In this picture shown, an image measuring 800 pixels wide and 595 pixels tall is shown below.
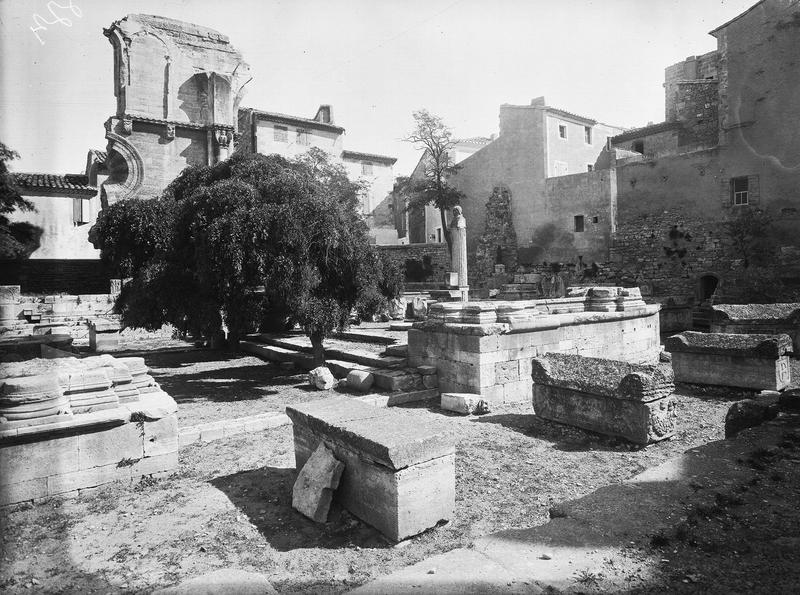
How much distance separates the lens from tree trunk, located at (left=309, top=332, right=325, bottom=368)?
32.3 feet

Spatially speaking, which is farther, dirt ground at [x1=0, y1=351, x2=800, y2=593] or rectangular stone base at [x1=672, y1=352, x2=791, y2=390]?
rectangular stone base at [x1=672, y1=352, x2=791, y2=390]

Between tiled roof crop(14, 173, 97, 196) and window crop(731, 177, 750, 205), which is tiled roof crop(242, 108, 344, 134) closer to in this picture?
tiled roof crop(14, 173, 97, 196)

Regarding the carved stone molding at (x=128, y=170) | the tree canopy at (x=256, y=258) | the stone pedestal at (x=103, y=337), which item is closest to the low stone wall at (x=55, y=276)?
the carved stone molding at (x=128, y=170)

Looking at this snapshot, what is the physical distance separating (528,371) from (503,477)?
13.3 feet

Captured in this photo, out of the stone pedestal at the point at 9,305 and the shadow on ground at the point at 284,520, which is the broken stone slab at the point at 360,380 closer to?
the shadow on ground at the point at 284,520

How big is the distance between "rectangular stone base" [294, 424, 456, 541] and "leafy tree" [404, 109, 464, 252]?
29.5 m

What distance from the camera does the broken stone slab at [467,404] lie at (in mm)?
7711

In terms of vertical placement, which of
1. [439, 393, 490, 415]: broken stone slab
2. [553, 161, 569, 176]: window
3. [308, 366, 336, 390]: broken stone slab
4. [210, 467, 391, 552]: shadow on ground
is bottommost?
[210, 467, 391, 552]: shadow on ground

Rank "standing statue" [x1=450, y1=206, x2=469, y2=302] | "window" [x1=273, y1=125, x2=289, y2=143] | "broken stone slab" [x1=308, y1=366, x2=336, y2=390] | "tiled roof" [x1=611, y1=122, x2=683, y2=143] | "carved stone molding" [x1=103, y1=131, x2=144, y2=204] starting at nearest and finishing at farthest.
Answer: "broken stone slab" [x1=308, y1=366, x2=336, y2=390]
"standing statue" [x1=450, y1=206, x2=469, y2=302]
"carved stone molding" [x1=103, y1=131, x2=144, y2=204]
"tiled roof" [x1=611, y1=122, x2=683, y2=143]
"window" [x1=273, y1=125, x2=289, y2=143]

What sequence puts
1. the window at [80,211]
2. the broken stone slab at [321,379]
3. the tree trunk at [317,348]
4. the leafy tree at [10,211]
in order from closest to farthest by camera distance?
the broken stone slab at [321,379], the tree trunk at [317,348], the leafy tree at [10,211], the window at [80,211]

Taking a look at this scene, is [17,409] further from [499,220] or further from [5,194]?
[499,220]

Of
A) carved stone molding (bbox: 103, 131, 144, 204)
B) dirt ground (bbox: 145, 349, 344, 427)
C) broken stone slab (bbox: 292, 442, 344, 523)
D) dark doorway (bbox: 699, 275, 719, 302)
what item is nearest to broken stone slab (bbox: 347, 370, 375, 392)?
dirt ground (bbox: 145, 349, 344, 427)

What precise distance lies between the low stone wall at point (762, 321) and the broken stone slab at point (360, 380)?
310 inches

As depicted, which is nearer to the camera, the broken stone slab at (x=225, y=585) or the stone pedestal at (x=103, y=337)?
the broken stone slab at (x=225, y=585)
